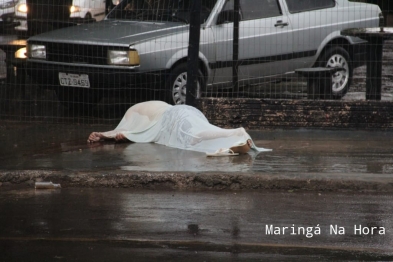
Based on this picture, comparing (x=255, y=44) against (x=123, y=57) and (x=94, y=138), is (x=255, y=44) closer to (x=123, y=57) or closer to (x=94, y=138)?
(x=123, y=57)

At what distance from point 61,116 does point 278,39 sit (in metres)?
3.14

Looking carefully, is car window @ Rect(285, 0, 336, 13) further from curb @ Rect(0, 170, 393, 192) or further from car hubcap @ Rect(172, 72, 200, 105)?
curb @ Rect(0, 170, 393, 192)

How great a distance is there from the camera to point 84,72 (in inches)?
407

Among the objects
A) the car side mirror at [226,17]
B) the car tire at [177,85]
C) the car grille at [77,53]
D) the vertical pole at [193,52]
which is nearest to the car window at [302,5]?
the car side mirror at [226,17]

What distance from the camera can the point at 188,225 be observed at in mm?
5711

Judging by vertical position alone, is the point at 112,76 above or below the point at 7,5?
below

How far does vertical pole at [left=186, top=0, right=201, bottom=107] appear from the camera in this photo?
9.80m

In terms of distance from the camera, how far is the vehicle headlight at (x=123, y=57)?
33.6ft

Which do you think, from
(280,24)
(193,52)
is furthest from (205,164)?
(280,24)

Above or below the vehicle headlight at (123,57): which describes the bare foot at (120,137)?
below

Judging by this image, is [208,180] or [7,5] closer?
[208,180]

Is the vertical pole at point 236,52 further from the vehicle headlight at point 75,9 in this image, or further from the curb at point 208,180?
the curb at point 208,180

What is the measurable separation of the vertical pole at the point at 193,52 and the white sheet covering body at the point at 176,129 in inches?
27.5

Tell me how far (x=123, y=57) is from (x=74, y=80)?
731 mm
